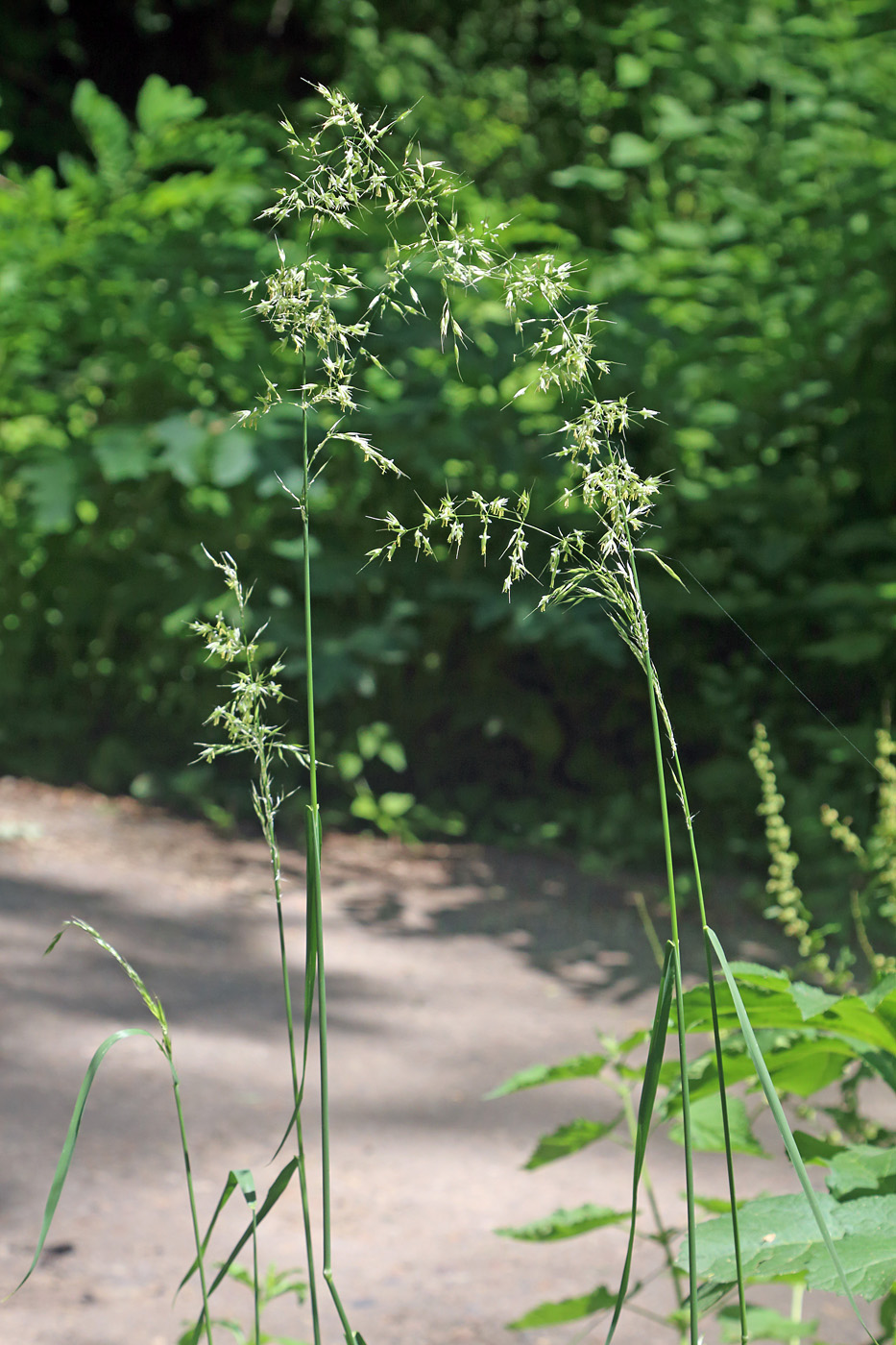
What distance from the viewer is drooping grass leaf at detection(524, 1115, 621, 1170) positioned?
1321mm

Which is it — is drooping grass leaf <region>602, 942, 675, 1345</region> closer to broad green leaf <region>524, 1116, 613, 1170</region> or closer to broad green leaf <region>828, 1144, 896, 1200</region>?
broad green leaf <region>828, 1144, 896, 1200</region>

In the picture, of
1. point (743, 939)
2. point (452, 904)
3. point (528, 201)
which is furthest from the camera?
point (528, 201)

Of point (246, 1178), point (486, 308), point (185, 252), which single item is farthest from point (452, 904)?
point (246, 1178)

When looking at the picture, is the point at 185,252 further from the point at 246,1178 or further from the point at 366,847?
the point at 246,1178

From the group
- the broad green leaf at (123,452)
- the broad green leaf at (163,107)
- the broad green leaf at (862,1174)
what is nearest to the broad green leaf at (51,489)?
the broad green leaf at (123,452)

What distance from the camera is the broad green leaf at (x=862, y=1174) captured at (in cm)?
106

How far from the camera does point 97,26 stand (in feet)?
26.2

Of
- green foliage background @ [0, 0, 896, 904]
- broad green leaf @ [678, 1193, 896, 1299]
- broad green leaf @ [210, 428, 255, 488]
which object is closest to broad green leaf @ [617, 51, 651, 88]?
green foliage background @ [0, 0, 896, 904]

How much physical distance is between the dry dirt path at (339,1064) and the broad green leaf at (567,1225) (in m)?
0.61

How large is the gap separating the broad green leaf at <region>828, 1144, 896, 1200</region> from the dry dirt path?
952mm

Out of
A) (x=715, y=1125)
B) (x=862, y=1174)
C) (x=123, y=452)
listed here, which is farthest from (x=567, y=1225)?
(x=123, y=452)

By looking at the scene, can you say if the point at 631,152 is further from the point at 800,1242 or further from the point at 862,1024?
the point at 800,1242

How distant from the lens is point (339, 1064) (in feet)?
9.52

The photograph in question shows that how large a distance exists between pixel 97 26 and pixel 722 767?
6332 millimetres
